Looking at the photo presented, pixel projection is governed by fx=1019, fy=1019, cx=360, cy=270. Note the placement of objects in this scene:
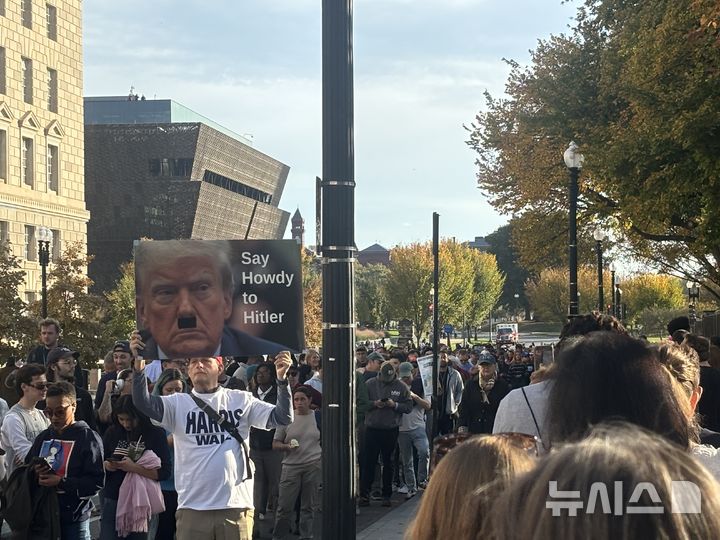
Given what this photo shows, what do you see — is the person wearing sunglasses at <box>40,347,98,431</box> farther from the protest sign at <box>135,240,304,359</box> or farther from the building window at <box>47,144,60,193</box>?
the building window at <box>47,144,60,193</box>

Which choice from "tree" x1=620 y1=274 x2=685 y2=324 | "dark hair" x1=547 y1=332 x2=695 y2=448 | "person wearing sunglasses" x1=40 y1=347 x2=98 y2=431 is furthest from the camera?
"tree" x1=620 y1=274 x2=685 y2=324

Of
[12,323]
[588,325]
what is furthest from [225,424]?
[12,323]

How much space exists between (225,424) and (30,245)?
54520mm

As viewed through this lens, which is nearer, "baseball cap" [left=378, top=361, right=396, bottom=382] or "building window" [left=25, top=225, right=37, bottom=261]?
"baseball cap" [left=378, top=361, right=396, bottom=382]

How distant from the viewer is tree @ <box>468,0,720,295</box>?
60.2 ft

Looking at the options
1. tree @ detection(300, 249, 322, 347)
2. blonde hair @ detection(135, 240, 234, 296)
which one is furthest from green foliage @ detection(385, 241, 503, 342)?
blonde hair @ detection(135, 240, 234, 296)

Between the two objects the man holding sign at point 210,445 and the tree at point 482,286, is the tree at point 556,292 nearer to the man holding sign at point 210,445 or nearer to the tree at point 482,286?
the tree at point 482,286

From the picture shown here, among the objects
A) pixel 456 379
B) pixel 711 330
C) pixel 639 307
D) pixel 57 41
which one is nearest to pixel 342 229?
pixel 456 379

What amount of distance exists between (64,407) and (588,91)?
78.7 feet

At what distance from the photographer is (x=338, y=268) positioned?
507 centimetres

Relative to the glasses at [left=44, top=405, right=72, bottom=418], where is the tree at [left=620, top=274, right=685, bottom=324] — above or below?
above

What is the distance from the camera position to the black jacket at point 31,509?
7.48 meters

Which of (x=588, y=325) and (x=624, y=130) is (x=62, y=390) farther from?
(x=624, y=130)

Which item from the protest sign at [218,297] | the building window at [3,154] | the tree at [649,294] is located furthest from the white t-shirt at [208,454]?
the tree at [649,294]
